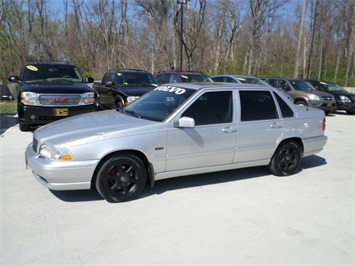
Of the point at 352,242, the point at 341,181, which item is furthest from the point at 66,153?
the point at 341,181

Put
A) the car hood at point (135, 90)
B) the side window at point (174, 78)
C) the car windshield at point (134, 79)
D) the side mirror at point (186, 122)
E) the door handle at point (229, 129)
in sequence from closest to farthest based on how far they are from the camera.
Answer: the side mirror at point (186, 122), the door handle at point (229, 129), the car hood at point (135, 90), the car windshield at point (134, 79), the side window at point (174, 78)

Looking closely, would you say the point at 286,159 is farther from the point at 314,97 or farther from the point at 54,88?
the point at 314,97

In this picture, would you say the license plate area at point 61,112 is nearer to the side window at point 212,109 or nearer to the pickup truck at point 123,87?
the pickup truck at point 123,87

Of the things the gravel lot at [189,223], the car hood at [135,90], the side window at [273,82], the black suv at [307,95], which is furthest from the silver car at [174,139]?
the side window at [273,82]

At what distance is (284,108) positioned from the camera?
5.46 meters

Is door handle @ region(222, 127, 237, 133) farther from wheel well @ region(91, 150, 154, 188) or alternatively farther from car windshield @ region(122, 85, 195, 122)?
wheel well @ region(91, 150, 154, 188)

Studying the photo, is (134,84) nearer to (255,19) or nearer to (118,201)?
(118,201)

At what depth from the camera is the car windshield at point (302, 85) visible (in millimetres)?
15156

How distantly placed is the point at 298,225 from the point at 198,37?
2804cm

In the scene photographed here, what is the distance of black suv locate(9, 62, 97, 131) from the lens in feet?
25.4

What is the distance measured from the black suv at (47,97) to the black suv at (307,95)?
9.66m

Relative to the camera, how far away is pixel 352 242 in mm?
3445

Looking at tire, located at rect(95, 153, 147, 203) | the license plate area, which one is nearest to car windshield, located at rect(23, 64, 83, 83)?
the license plate area

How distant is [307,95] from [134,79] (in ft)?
26.2
